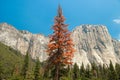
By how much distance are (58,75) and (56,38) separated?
18.5 ft

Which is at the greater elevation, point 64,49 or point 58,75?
point 64,49

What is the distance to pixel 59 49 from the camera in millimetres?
30000

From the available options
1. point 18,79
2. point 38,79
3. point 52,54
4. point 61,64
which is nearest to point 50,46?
point 52,54

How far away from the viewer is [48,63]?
3022 centimetres

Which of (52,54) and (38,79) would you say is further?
(38,79)

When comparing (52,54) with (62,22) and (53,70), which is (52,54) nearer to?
(53,70)

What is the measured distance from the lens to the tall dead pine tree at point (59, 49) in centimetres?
2964

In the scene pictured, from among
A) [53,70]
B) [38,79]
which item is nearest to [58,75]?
[53,70]

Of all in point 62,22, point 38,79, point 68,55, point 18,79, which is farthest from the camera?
point 38,79

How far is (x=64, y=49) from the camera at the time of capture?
30.2m

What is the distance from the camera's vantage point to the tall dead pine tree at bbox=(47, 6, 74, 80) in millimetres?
29641

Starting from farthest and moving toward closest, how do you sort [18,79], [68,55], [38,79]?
[38,79], [18,79], [68,55]

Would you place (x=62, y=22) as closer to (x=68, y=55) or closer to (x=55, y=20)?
(x=55, y=20)

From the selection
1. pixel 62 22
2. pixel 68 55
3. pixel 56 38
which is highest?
pixel 62 22
